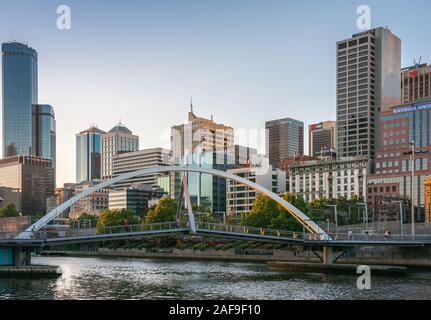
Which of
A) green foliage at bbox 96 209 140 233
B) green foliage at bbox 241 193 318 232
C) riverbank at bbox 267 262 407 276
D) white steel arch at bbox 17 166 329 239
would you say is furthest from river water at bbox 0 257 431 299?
green foliage at bbox 96 209 140 233

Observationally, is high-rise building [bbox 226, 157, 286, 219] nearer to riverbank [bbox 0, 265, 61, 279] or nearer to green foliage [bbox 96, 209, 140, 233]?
green foliage [bbox 96, 209, 140, 233]

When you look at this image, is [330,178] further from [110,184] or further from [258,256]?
[110,184]

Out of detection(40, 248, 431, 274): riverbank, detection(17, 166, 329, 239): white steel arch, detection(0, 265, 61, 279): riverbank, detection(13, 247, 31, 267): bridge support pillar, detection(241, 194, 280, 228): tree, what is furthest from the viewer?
detection(241, 194, 280, 228): tree

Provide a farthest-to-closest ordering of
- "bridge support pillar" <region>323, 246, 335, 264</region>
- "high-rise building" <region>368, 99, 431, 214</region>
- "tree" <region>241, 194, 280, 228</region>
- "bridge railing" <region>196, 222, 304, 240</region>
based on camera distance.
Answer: "high-rise building" <region>368, 99, 431, 214</region> → "tree" <region>241, 194, 280, 228</region> → "bridge support pillar" <region>323, 246, 335, 264</region> → "bridge railing" <region>196, 222, 304, 240</region>

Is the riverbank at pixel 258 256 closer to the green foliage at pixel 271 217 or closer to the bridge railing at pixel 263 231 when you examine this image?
the bridge railing at pixel 263 231

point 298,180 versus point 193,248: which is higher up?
point 298,180

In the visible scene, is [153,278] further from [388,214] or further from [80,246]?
[80,246]

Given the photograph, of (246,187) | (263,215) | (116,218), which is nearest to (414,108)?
(246,187)

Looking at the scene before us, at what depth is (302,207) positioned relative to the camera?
111250 mm

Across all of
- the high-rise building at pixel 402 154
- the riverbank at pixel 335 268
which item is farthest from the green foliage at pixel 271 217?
the high-rise building at pixel 402 154

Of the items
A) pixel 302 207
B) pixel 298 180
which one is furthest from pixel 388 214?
pixel 298 180

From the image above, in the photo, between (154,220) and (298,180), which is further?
(298,180)
